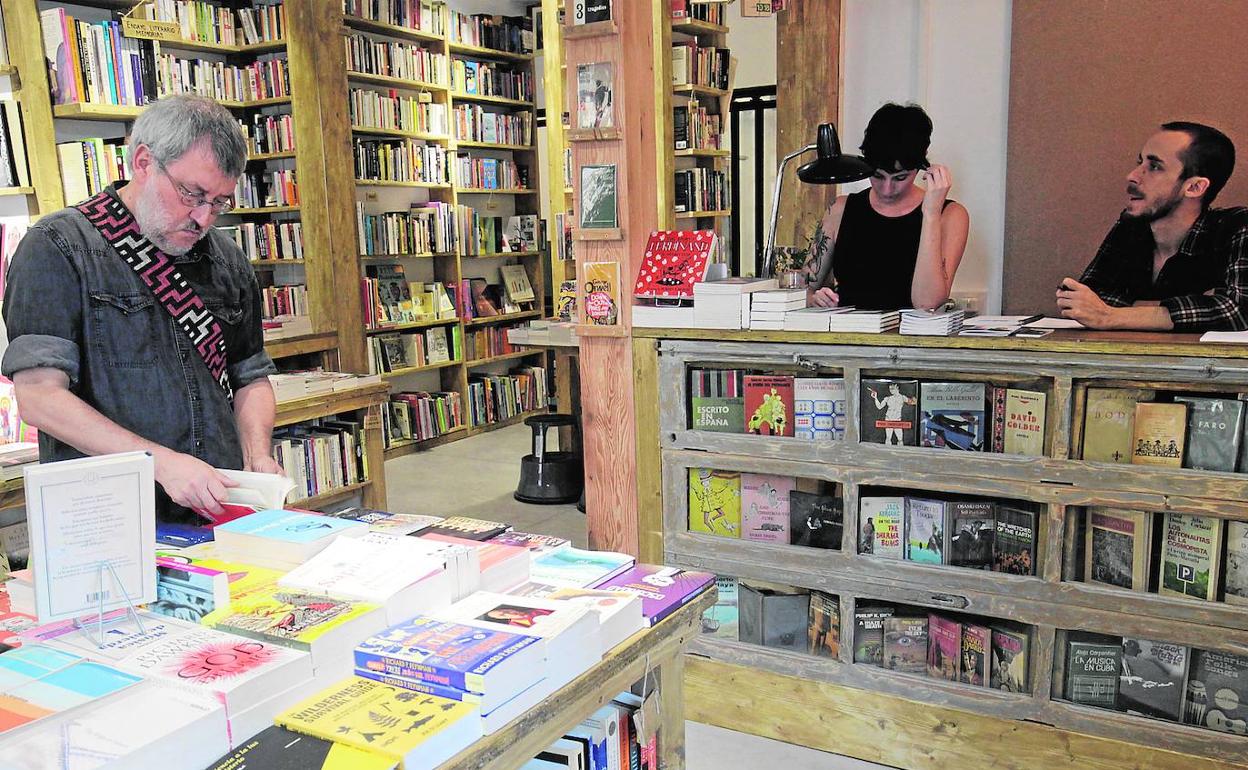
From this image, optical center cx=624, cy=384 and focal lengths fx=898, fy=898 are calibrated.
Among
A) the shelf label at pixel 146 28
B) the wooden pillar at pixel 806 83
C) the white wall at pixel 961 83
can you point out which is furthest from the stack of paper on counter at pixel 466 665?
the wooden pillar at pixel 806 83

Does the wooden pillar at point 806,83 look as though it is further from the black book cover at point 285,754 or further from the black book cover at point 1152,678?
the black book cover at point 285,754

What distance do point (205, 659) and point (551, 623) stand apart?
47cm

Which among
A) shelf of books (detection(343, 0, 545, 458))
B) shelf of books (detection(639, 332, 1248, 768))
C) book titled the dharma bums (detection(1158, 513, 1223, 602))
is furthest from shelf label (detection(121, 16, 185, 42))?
book titled the dharma bums (detection(1158, 513, 1223, 602))

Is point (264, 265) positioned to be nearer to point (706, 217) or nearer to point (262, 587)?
point (706, 217)

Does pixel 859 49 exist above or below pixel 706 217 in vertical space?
above

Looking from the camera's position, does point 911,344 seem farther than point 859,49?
No

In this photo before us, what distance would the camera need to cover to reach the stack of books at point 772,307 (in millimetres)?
2740

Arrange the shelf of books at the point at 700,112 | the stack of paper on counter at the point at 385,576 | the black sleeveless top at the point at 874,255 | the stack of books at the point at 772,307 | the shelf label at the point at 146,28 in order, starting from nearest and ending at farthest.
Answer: the stack of paper on counter at the point at 385,576 < the stack of books at the point at 772,307 < the black sleeveless top at the point at 874,255 < the shelf label at the point at 146,28 < the shelf of books at the point at 700,112

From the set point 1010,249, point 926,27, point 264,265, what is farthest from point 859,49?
point 264,265

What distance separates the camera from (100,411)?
2.00 metres

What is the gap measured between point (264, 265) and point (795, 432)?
4705mm

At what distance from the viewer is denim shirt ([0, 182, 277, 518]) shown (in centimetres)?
191

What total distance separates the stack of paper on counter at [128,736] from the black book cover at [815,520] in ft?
6.76

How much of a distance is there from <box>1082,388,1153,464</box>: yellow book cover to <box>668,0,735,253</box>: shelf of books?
174 inches
